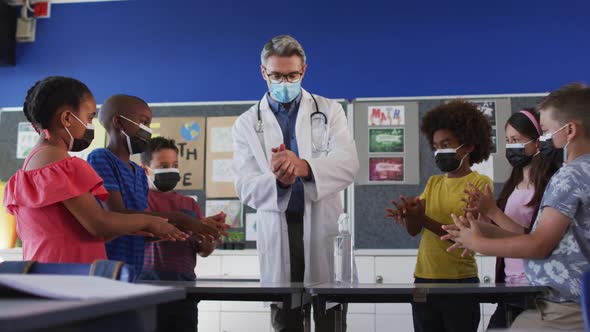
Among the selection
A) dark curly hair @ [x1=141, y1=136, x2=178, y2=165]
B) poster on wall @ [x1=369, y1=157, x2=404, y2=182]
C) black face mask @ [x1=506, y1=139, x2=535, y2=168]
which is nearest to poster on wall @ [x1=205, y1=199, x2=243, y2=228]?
poster on wall @ [x1=369, y1=157, x2=404, y2=182]

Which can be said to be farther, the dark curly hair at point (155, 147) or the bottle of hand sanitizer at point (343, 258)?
the dark curly hair at point (155, 147)

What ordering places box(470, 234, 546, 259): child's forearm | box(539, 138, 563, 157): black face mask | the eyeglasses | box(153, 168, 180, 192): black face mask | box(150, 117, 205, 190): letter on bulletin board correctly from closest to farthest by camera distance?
box(470, 234, 546, 259): child's forearm
box(539, 138, 563, 157): black face mask
the eyeglasses
box(153, 168, 180, 192): black face mask
box(150, 117, 205, 190): letter on bulletin board

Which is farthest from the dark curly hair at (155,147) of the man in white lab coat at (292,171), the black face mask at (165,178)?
the man in white lab coat at (292,171)

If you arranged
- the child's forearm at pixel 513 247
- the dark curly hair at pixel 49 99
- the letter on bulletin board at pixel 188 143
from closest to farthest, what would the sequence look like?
1. the child's forearm at pixel 513 247
2. the dark curly hair at pixel 49 99
3. the letter on bulletin board at pixel 188 143

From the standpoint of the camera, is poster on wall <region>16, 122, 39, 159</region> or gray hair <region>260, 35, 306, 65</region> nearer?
gray hair <region>260, 35, 306, 65</region>

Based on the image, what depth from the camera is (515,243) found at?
1783mm

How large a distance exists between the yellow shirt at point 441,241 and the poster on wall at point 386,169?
157 centimetres

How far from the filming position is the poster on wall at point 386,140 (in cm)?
433

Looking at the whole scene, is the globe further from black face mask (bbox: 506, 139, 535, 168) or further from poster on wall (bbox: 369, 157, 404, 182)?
black face mask (bbox: 506, 139, 535, 168)

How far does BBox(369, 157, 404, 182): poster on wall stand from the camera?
4.31 metres

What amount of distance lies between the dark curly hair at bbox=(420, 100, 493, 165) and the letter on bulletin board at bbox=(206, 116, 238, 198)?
1.96m

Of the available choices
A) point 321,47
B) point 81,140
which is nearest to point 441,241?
point 81,140

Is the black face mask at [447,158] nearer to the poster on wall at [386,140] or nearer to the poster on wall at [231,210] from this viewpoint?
the poster on wall at [386,140]

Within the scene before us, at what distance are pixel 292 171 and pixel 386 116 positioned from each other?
7.10 feet
